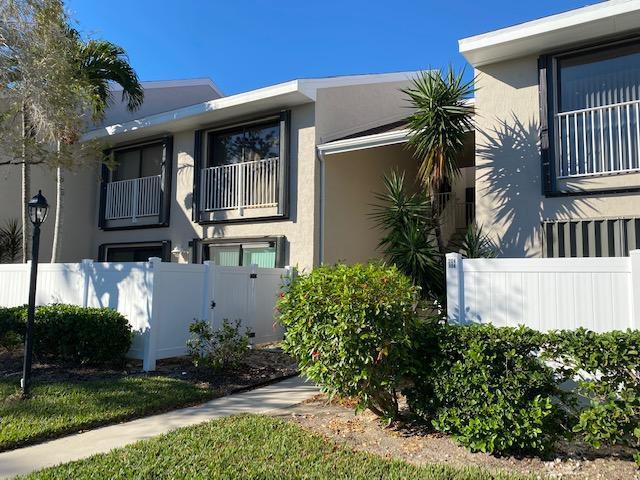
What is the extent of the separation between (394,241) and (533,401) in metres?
4.94

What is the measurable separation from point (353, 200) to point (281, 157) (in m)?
2.19

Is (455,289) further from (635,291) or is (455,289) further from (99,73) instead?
(99,73)

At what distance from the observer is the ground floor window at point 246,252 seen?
1207cm

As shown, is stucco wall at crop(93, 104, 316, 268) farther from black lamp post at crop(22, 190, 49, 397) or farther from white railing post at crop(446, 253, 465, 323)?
black lamp post at crop(22, 190, 49, 397)

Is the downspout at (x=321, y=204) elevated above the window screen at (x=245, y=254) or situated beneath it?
elevated above

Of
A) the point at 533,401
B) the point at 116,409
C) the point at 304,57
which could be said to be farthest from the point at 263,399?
the point at 304,57

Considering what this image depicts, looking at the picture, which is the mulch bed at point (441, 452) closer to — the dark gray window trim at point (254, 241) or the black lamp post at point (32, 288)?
the black lamp post at point (32, 288)

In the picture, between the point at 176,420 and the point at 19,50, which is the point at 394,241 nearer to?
the point at 176,420

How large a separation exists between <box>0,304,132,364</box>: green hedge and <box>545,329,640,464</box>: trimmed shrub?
6.57 meters

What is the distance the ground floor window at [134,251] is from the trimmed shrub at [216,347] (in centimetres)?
608

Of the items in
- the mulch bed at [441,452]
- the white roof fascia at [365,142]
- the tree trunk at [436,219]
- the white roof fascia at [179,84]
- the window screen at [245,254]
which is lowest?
the mulch bed at [441,452]

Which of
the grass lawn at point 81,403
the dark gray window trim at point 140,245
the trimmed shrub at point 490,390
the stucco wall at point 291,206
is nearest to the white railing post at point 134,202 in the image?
the dark gray window trim at point 140,245

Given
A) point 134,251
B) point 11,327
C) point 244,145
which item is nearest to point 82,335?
point 11,327

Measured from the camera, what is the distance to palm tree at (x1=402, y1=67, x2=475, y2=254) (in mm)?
8680
